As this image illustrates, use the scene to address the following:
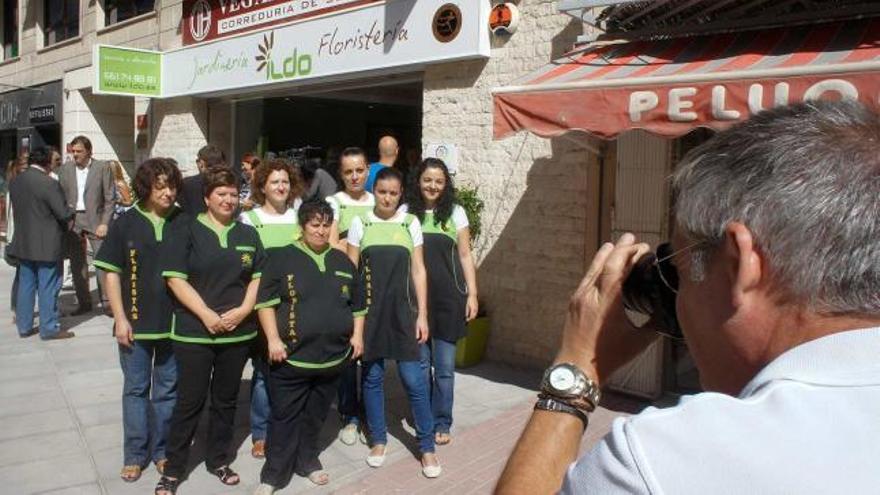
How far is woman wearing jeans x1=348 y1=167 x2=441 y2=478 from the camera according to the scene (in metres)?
4.23

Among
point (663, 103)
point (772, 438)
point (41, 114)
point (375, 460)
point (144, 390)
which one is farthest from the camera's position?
point (41, 114)

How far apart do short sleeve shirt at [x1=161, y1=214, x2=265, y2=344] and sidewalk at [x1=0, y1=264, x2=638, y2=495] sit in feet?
2.94

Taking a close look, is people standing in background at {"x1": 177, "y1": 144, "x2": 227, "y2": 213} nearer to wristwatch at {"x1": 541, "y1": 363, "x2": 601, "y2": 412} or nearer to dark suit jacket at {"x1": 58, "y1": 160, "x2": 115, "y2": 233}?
dark suit jacket at {"x1": 58, "y1": 160, "x2": 115, "y2": 233}

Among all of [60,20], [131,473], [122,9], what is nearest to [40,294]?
[131,473]

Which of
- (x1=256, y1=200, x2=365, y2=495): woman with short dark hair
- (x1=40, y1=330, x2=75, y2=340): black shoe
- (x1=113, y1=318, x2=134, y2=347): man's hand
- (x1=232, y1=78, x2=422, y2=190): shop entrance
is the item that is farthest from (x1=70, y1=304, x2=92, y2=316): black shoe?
(x1=256, y1=200, x2=365, y2=495): woman with short dark hair

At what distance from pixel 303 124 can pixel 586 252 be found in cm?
698

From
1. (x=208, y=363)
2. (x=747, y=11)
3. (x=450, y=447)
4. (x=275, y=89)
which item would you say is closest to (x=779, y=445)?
(x=208, y=363)

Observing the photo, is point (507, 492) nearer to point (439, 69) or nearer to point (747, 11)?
point (747, 11)

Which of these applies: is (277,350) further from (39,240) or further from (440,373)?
(39,240)

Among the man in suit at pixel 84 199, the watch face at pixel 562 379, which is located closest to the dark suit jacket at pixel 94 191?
the man in suit at pixel 84 199

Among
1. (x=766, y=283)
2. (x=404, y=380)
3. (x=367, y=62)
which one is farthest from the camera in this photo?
(x=367, y=62)

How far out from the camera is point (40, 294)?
7.22 m

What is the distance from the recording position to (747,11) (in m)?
4.91

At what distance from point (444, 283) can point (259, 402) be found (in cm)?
134
